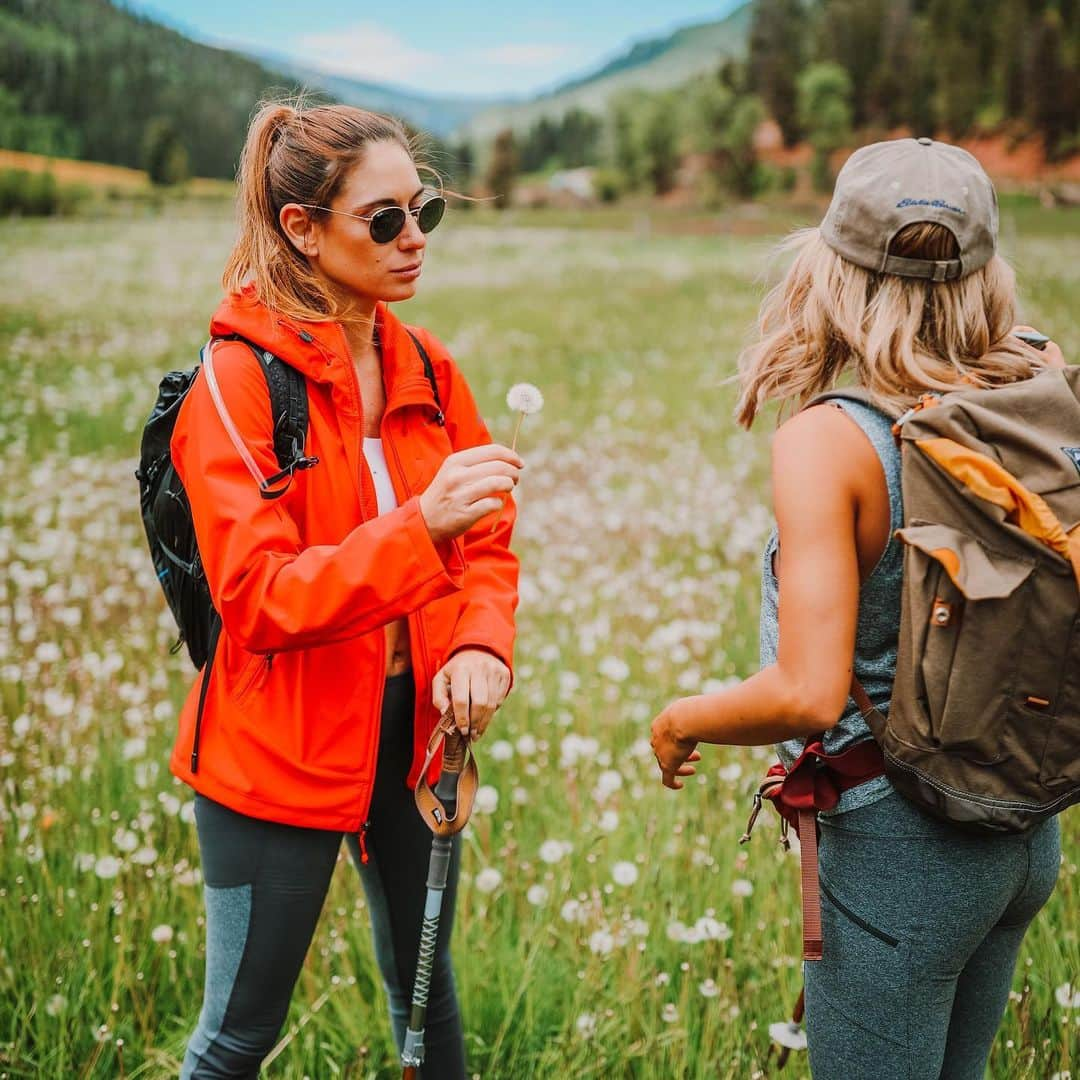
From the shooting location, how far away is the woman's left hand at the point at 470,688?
7.13ft

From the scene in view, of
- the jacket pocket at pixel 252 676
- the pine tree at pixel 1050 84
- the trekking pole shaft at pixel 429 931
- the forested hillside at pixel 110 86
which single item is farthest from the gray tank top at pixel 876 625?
the pine tree at pixel 1050 84

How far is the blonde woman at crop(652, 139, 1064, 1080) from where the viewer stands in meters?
1.66

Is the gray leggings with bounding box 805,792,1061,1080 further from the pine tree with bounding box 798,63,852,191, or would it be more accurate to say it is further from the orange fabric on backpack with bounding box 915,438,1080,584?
the pine tree with bounding box 798,63,852,191

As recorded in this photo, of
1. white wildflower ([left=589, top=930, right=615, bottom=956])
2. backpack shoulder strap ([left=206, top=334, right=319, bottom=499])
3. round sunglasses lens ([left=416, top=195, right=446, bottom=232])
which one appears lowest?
white wildflower ([left=589, top=930, right=615, bottom=956])

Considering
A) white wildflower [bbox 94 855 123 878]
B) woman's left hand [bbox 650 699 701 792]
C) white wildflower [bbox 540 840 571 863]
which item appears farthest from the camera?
white wildflower [bbox 540 840 571 863]

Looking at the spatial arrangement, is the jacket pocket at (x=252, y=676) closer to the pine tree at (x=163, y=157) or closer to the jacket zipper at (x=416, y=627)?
the jacket zipper at (x=416, y=627)

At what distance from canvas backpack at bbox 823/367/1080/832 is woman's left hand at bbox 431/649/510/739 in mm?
842

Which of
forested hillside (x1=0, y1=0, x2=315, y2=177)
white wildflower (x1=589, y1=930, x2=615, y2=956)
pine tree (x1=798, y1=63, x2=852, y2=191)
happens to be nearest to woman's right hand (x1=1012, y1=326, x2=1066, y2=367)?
white wildflower (x1=589, y1=930, x2=615, y2=956)

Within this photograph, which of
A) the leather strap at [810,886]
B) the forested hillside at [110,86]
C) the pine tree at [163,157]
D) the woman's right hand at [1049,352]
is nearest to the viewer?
the leather strap at [810,886]

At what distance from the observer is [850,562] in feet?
5.43

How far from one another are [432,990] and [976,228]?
6.62ft

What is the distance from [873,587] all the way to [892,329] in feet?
1.42

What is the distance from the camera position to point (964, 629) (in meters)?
1.60

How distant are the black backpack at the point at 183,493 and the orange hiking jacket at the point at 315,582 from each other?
3cm
